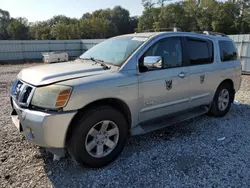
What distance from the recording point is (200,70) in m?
4.07

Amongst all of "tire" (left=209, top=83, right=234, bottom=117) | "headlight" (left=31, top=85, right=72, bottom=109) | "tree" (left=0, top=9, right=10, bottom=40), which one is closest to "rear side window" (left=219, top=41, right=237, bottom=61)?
"tire" (left=209, top=83, right=234, bottom=117)

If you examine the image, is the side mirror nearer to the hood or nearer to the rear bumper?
the hood

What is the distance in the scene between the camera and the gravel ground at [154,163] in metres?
2.68

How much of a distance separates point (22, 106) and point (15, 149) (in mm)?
1149

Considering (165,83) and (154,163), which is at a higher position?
(165,83)

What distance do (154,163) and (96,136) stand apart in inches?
36.4

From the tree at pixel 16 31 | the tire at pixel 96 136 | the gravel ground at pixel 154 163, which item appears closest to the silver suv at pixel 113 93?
the tire at pixel 96 136

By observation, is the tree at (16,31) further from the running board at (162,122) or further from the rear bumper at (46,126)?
the rear bumper at (46,126)

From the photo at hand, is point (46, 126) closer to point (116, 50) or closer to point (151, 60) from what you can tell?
point (151, 60)

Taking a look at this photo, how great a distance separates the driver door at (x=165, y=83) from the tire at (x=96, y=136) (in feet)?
1.58

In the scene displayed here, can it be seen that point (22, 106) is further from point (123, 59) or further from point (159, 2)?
point (159, 2)

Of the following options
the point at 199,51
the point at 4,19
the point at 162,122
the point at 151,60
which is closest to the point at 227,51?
the point at 199,51

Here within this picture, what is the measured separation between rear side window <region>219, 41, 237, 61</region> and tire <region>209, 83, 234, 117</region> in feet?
1.96

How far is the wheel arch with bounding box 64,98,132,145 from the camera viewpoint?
2.69m
